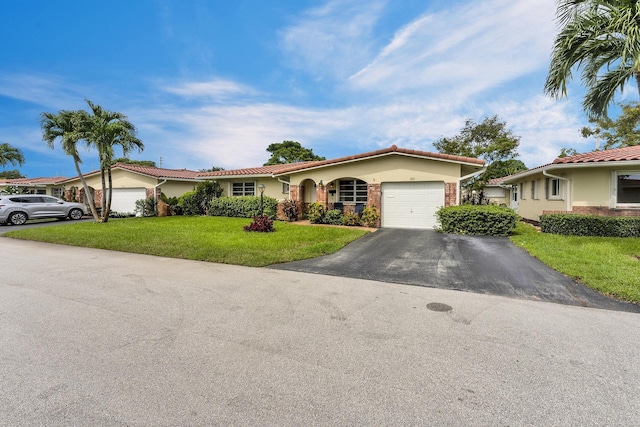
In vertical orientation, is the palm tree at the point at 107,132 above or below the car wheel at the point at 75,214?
above

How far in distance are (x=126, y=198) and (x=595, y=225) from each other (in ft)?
89.1

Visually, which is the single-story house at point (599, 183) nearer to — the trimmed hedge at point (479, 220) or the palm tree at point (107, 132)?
the trimmed hedge at point (479, 220)

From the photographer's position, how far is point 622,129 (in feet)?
77.3

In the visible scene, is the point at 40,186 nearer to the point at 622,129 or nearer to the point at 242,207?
the point at 242,207

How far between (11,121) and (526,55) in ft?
126

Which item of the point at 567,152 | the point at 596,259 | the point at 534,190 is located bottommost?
the point at 596,259

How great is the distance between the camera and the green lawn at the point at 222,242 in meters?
7.94

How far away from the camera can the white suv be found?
16.2 meters

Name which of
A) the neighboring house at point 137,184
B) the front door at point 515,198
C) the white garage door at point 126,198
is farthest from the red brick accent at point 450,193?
the white garage door at point 126,198

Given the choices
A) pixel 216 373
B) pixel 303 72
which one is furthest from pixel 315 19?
pixel 216 373

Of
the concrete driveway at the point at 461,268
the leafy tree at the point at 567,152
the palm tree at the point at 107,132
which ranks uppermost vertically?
the leafy tree at the point at 567,152

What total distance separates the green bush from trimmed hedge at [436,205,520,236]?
9.39 m

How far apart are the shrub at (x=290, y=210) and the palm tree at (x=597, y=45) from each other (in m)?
11.7

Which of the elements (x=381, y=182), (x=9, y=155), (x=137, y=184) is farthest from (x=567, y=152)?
(x=9, y=155)
